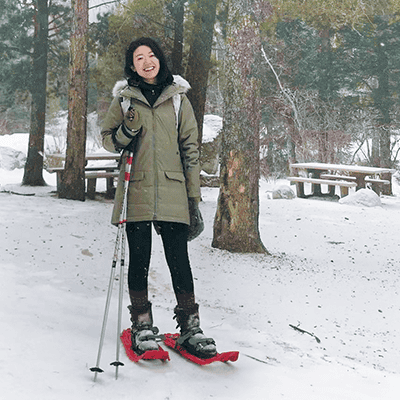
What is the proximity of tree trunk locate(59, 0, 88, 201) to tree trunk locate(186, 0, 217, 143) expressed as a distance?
6.56ft

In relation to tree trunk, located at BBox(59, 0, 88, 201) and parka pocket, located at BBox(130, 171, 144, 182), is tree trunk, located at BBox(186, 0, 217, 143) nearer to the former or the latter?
tree trunk, located at BBox(59, 0, 88, 201)

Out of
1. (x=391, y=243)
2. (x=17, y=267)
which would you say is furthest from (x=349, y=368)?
(x=391, y=243)

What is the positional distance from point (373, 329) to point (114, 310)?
2275mm

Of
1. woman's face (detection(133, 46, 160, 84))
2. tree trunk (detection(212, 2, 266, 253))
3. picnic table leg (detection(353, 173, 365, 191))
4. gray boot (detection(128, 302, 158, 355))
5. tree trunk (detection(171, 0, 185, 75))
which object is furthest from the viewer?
picnic table leg (detection(353, 173, 365, 191))

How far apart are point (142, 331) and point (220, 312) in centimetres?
167

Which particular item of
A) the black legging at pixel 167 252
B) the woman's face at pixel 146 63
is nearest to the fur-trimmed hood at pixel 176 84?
the woman's face at pixel 146 63

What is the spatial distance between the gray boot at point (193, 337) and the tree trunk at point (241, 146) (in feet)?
11.5

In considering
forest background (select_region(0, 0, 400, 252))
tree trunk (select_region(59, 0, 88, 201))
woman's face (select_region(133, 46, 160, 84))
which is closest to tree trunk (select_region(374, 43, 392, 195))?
forest background (select_region(0, 0, 400, 252))

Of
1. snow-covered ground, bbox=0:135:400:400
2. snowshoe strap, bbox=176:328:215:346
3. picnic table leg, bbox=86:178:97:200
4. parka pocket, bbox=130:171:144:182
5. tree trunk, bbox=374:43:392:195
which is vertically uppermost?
tree trunk, bbox=374:43:392:195

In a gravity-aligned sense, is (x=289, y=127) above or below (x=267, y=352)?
above

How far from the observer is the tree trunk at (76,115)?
377 inches

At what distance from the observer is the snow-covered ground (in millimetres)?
2838

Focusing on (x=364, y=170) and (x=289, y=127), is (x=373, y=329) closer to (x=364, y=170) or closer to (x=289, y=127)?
(x=364, y=170)

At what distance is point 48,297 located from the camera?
4.11m
